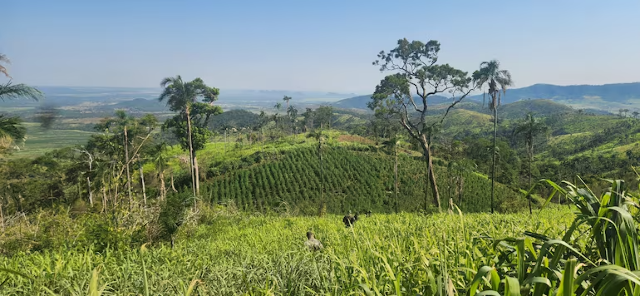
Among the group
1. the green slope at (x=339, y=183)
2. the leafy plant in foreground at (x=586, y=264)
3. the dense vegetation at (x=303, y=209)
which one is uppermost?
the leafy plant in foreground at (x=586, y=264)

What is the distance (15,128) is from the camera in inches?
337

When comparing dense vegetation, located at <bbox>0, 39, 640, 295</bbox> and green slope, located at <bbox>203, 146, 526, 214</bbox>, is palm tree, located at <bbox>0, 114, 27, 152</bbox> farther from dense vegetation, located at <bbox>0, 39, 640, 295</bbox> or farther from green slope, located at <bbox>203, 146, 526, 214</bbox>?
green slope, located at <bbox>203, 146, 526, 214</bbox>

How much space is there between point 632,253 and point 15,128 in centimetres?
1172

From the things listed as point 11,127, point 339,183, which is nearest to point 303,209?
point 339,183

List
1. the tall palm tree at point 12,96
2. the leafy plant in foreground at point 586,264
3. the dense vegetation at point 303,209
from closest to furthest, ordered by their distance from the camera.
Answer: the leafy plant in foreground at point 586,264 < the dense vegetation at point 303,209 < the tall palm tree at point 12,96

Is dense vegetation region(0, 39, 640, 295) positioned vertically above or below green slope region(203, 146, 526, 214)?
above

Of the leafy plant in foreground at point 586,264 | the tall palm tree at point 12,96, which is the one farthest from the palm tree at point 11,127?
the leafy plant in foreground at point 586,264

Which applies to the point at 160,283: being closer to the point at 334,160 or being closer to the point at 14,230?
the point at 14,230

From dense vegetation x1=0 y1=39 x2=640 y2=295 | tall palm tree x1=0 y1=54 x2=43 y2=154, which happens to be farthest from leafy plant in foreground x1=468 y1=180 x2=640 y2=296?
tall palm tree x1=0 y1=54 x2=43 y2=154

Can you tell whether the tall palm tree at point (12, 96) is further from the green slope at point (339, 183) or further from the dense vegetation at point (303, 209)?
the green slope at point (339, 183)

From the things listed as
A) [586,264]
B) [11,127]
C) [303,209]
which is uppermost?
[586,264]

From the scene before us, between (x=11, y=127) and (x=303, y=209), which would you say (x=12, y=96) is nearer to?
(x=11, y=127)

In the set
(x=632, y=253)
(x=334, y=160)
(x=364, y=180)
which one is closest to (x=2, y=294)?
(x=632, y=253)

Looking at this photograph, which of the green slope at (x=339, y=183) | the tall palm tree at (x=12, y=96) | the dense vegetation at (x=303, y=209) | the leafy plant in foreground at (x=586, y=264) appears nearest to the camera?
the leafy plant in foreground at (x=586, y=264)
